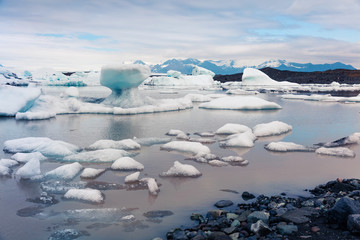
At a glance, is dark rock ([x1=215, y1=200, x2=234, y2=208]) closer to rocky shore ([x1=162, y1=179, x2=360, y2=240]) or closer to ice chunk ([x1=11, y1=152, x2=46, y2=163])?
rocky shore ([x1=162, y1=179, x2=360, y2=240])

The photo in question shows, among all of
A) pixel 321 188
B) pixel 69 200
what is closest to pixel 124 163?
pixel 69 200

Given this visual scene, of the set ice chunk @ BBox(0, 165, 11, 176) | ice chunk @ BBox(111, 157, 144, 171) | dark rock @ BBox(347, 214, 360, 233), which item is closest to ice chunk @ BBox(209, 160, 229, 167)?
ice chunk @ BBox(111, 157, 144, 171)

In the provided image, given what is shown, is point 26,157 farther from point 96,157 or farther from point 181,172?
point 181,172

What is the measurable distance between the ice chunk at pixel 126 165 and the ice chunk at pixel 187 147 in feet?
4.99

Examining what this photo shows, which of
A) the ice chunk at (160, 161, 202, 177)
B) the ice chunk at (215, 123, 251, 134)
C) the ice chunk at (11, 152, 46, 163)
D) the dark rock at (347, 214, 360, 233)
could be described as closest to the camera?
the dark rock at (347, 214, 360, 233)

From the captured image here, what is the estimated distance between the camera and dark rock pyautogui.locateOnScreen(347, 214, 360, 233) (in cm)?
316

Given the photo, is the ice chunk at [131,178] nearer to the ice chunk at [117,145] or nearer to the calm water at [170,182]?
the calm water at [170,182]

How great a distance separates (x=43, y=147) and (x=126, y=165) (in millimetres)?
2300

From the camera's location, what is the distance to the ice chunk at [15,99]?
12.8 metres

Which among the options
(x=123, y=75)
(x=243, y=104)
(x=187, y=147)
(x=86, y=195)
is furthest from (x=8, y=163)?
(x=243, y=104)

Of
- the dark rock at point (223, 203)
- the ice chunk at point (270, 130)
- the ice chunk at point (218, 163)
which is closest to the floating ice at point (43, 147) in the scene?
the ice chunk at point (218, 163)

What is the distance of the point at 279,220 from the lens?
3691mm

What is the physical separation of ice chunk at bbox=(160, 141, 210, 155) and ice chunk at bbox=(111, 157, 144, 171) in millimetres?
1521

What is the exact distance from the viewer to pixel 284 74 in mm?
91000
